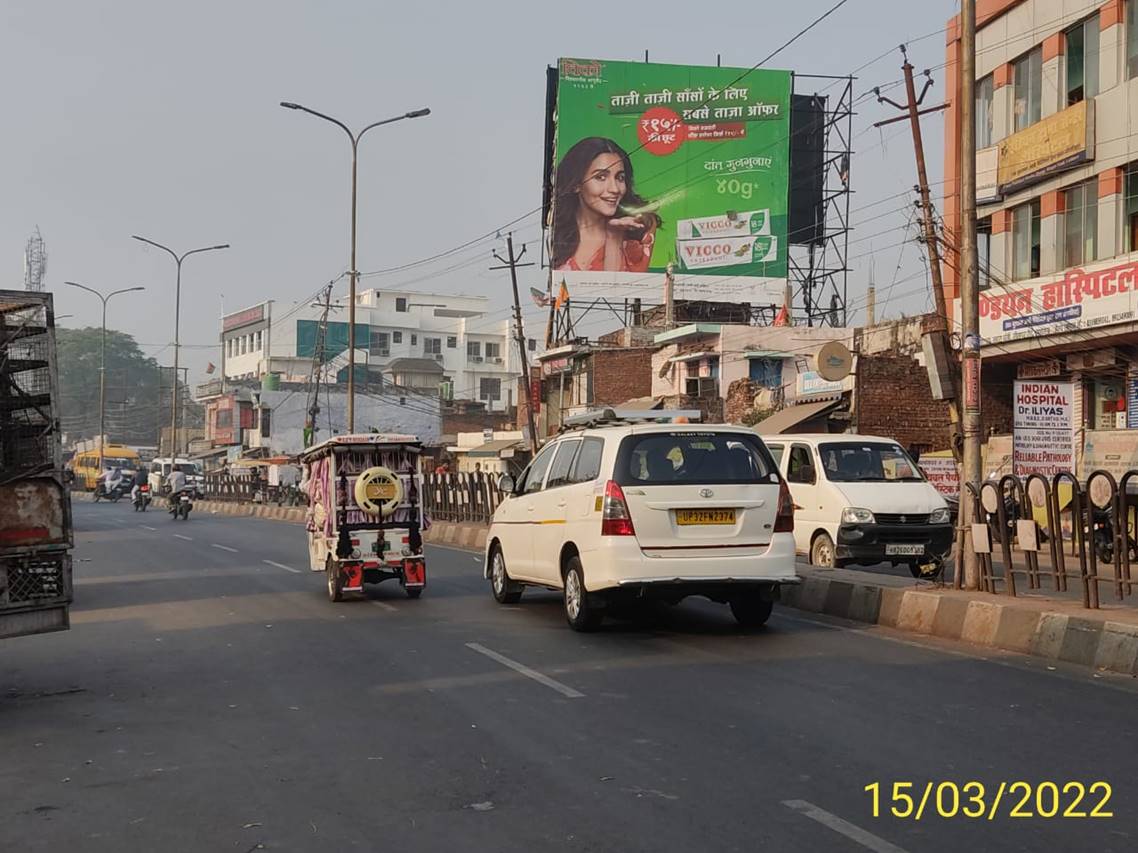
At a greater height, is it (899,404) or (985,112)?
(985,112)

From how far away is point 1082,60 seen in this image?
25578mm

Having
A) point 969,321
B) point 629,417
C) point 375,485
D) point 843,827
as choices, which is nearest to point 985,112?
point 629,417

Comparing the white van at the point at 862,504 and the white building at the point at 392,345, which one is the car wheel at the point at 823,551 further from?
the white building at the point at 392,345

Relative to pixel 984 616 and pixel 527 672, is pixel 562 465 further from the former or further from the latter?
pixel 984 616

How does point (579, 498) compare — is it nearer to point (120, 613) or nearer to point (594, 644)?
point (594, 644)

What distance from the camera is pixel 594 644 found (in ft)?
35.5

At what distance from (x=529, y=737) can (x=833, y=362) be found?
1050 inches

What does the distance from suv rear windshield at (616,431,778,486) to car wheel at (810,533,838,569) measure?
5053 millimetres

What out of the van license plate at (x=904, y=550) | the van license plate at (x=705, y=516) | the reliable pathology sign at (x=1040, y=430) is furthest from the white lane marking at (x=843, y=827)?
the reliable pathology sign at (x=1040, y=430)

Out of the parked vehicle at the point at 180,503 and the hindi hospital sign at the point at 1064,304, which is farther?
A: the parked vehicle at the point at 180,503

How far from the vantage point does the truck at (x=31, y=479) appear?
27.6 feet

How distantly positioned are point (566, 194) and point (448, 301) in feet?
198

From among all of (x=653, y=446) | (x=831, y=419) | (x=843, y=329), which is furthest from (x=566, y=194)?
(x=653, y=446)
